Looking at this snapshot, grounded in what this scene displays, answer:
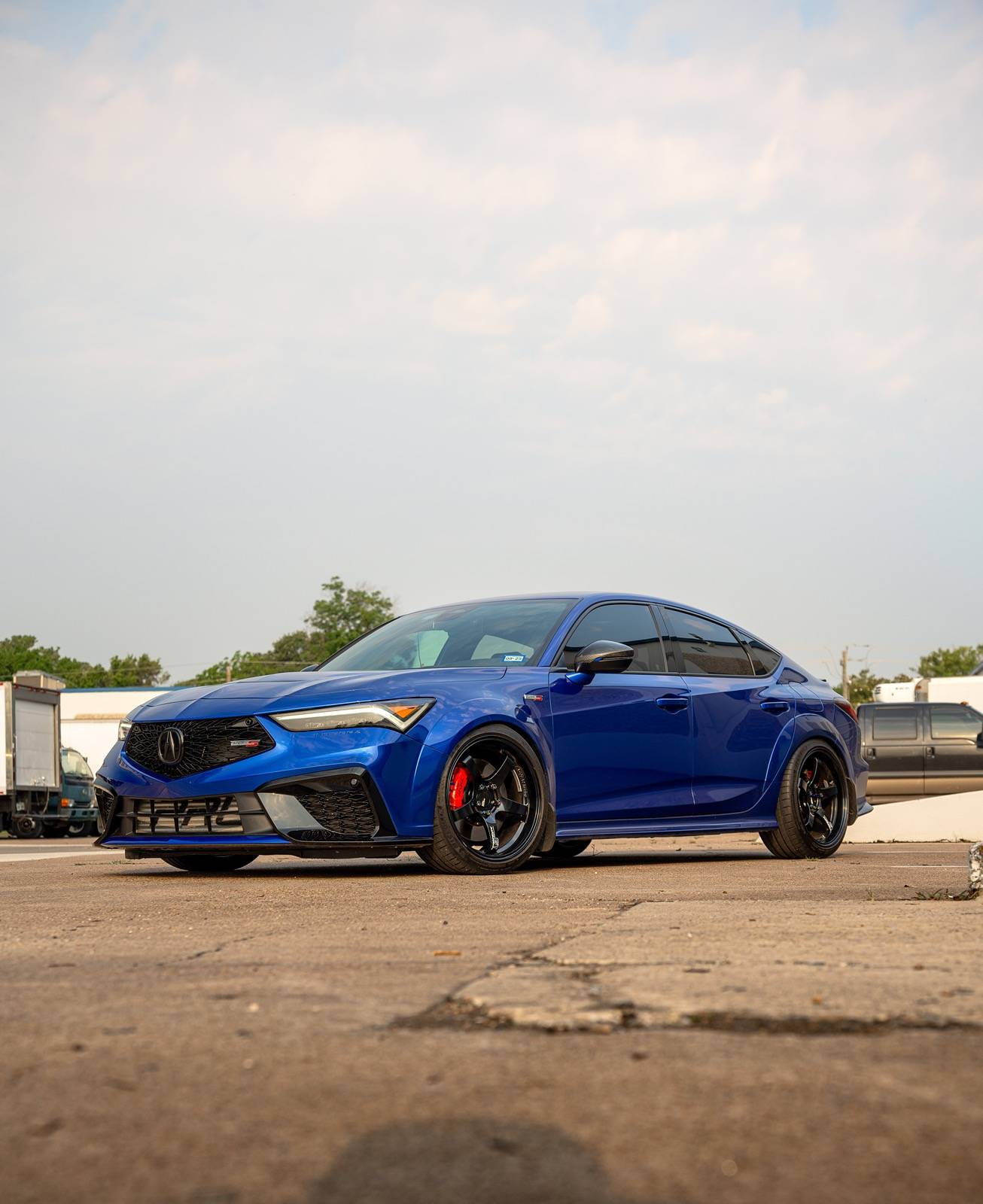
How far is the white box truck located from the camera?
2680 cm

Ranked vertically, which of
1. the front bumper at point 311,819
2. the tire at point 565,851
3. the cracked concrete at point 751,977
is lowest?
the tire at point 565,851

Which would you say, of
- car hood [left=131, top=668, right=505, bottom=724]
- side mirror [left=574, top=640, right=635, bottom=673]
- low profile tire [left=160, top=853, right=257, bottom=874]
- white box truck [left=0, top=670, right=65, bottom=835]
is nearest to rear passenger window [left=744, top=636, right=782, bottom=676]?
side mirror [left=574, top=640, right=635, bottom=673]

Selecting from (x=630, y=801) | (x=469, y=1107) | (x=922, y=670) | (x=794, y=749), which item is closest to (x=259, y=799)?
(x=630, y=801)

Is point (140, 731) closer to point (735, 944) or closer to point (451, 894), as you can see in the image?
point (451, 894)

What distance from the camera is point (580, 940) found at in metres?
4.36

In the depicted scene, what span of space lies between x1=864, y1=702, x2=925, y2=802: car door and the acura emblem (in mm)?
17446

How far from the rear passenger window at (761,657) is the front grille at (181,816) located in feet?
12.1

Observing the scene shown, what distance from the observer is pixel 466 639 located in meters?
8.31

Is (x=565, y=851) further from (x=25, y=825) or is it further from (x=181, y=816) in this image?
(x=25, y=825)

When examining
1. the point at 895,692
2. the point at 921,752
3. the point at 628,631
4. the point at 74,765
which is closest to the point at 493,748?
the point at 628,631

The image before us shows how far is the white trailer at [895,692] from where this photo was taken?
106 ft

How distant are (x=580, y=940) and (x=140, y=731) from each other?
152 inches

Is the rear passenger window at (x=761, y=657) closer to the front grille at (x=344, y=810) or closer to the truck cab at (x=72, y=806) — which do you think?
the front grille at (x=344, y=810)

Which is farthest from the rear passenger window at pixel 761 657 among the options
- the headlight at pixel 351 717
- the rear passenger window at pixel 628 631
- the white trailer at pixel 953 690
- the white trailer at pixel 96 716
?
the white trailer at pixel 96 716
